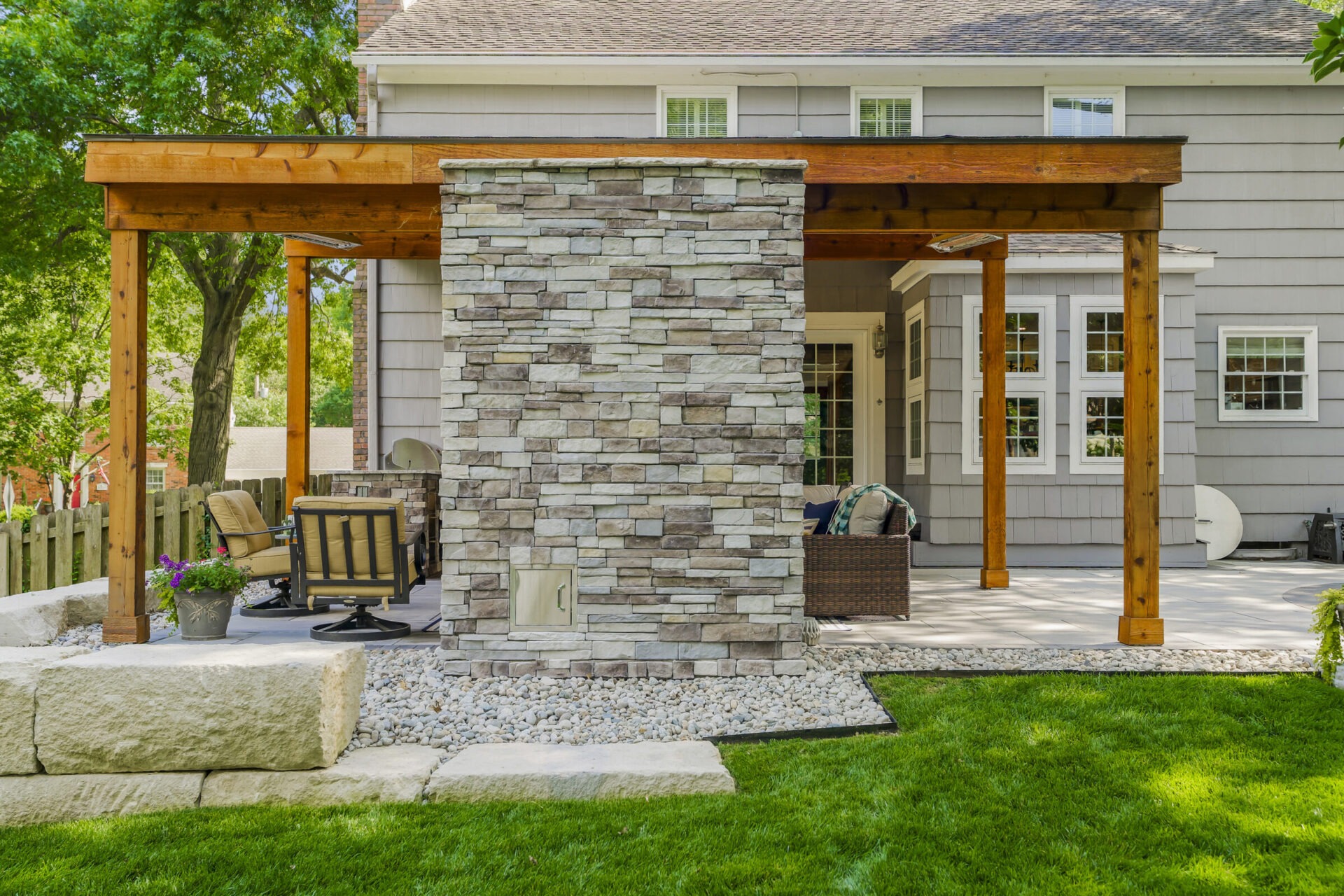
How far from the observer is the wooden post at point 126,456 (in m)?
5.18

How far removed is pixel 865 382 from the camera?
958cm

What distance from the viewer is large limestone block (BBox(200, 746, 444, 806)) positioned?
2979 millimetres

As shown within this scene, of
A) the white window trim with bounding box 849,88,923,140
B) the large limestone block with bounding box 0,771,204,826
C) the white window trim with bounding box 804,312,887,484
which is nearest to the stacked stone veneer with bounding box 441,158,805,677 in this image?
the large limestone block with bounding box 0,771,204,826

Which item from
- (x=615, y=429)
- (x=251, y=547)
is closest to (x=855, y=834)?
(x=615, y=429)

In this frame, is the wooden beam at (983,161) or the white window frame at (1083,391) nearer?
the wooden beam at (983,161)

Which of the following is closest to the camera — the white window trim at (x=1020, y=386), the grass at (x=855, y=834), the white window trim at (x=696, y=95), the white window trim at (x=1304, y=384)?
the grass at (x=855, y=834)

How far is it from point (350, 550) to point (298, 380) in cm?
270

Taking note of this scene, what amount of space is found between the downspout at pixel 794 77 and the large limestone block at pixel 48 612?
6.74 meters

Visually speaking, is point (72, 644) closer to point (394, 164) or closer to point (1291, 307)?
point (394, 164)

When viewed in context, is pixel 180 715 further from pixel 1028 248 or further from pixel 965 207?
pixel 1028 248

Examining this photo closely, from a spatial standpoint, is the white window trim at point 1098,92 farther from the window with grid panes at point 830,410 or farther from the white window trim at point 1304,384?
the window with grid panes at point 830,410

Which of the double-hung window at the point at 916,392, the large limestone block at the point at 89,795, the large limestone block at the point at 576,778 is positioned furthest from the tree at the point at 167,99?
the large limestone block at the point at 576,778

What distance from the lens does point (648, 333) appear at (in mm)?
4621

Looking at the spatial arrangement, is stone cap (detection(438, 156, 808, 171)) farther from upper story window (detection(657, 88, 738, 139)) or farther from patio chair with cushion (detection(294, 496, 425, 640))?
upper story window (detection(657, 88, 738, 139))
